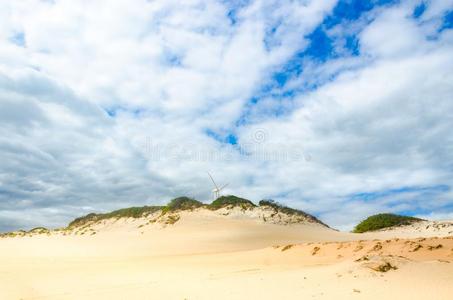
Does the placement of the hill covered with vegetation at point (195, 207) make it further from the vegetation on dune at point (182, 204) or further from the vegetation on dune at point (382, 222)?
the vegetation on dune at point (382, 222)

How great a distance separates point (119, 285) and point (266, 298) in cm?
453

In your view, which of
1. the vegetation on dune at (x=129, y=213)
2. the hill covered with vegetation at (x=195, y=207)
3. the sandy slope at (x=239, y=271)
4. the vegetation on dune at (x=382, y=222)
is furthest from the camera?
the vegetation on dune at (x=382, y=222)

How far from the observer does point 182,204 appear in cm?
3916

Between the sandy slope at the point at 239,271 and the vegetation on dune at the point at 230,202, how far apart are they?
7.93 metres

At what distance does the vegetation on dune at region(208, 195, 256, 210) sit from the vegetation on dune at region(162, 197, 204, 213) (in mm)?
1547

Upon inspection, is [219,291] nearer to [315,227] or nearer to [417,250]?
[417,250]

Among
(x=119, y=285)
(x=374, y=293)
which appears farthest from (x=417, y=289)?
(x=119, y=285)

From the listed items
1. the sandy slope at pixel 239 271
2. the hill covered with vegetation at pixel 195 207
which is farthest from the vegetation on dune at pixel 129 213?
the sandy slope at pixel 239 271

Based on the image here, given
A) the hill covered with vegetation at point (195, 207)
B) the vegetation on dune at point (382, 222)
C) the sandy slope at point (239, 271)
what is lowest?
the sandy slope at point (239, 271)

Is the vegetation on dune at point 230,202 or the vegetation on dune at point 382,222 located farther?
the vegetation on dune at point 382,222

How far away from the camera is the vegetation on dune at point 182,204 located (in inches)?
1471

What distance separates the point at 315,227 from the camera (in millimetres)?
33688

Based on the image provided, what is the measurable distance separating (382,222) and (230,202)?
14852 millimetres

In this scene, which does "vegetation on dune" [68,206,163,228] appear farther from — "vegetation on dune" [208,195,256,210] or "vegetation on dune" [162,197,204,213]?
"vegetation on dune" [208,195,256,210]
